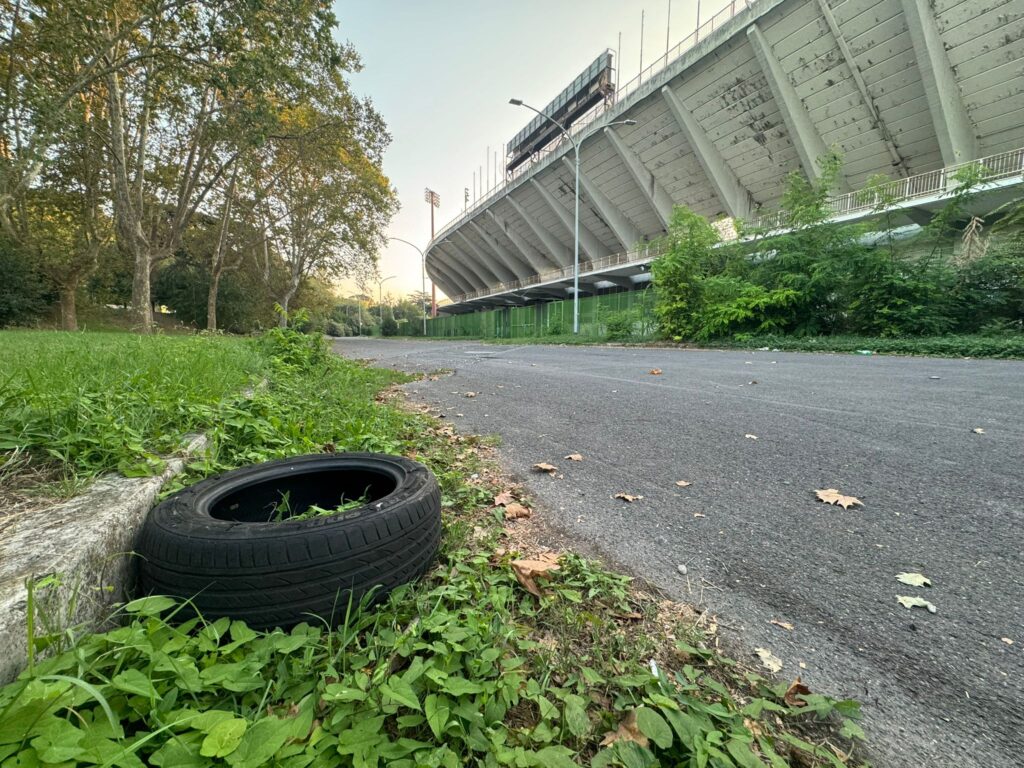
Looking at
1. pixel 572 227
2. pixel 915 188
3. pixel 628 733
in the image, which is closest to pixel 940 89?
pixel 915 188

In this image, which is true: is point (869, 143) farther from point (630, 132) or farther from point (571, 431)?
point (571, 431)

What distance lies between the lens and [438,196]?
5075 centimetres

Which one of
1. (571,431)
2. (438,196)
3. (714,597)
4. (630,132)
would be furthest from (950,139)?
(438,196)

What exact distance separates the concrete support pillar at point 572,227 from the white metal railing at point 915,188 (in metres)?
16.2


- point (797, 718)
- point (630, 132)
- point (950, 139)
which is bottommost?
point (797, 718)

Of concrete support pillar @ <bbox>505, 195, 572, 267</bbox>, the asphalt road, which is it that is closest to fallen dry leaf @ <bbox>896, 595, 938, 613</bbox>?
the asphalt road

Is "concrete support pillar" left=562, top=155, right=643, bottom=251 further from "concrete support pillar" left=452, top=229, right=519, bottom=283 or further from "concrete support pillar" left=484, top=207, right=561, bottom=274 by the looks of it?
"concrete support pillar" left=452, top=229, right=519, bottom=283

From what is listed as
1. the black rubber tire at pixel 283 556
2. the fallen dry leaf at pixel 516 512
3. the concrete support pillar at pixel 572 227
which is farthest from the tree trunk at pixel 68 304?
the fallen dry leaf at pixel 516 512

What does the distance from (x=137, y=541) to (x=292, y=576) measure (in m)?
0.59

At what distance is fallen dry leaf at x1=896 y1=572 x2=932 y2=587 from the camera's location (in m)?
1.29

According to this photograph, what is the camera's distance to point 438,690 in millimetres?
925

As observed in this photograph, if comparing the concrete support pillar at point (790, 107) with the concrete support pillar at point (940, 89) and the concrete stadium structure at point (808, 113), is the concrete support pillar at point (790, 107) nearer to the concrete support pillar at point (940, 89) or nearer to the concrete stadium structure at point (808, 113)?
the concrete stadium structure at point (808, 113)

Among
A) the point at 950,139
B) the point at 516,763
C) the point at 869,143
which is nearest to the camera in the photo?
the point at 516,763

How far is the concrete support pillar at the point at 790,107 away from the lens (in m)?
15.6
